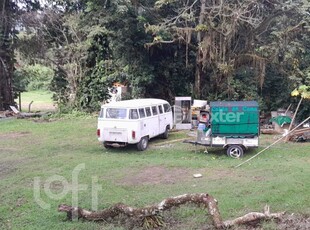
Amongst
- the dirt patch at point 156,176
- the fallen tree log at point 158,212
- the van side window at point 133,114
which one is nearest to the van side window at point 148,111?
the van side window at point 133,114

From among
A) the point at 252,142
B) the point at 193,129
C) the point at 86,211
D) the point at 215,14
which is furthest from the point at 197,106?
the point at 86,211

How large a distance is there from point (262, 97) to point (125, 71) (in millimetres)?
6594

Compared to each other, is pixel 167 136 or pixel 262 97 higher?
pixel 262 97

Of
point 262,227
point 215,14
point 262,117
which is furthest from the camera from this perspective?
point 262,117

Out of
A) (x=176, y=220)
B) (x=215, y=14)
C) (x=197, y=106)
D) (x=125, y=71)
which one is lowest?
(x=176, y=220)

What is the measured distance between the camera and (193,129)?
53.2 ft

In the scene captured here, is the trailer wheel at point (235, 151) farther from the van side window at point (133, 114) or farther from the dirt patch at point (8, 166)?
the dirt patch at point (8, 166)

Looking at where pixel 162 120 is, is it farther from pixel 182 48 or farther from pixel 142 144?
pixel 182 48

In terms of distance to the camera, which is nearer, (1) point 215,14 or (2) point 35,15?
(1) point 215,14

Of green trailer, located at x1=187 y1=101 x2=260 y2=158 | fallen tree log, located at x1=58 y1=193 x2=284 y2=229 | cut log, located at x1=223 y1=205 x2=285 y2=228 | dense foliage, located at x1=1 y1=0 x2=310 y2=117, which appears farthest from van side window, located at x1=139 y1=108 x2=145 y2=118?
cut log, located at x1=223 y1=205 x2=285 y2=228

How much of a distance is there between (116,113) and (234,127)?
11.7 ft

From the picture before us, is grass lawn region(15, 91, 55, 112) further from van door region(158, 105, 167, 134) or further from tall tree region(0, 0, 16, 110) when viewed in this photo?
van door region(158, 105, 167, 134)

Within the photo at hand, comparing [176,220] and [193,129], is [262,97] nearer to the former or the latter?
[193,129]

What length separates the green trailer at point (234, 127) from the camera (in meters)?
11.3
